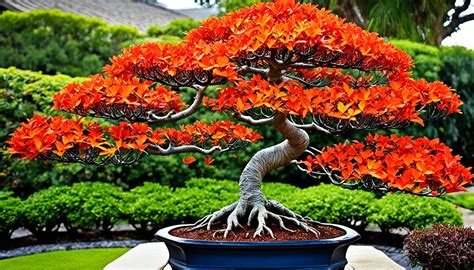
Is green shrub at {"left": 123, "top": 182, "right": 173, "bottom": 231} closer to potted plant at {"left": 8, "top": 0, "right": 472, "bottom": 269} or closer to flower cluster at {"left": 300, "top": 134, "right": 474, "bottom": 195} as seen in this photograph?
potted plant at {"left": 8, "top": 0, "right": 472, "bottom": 269}

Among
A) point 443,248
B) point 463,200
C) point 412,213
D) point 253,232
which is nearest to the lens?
point 253,232

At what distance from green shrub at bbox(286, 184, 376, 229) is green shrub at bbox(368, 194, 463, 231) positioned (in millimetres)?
130

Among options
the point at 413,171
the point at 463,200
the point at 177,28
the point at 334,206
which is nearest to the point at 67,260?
the point at 334,206

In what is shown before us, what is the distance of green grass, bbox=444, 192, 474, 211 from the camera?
8.53 m

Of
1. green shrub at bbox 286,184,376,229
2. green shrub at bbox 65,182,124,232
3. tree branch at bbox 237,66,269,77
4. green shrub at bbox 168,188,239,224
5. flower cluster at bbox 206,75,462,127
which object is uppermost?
tree branch at bbox 237,66,269,77

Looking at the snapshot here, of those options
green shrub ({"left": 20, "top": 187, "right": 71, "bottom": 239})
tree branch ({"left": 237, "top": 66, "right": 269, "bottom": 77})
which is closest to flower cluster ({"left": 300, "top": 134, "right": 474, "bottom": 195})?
tree branch ({"left": 237, "top": 66, "right": 269, "bottom": 77})

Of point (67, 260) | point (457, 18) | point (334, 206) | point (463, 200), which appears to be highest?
point (457, 18)

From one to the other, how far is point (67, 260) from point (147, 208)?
129 centimetres

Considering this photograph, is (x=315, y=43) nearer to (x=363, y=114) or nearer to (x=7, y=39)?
(x=363, y=114)

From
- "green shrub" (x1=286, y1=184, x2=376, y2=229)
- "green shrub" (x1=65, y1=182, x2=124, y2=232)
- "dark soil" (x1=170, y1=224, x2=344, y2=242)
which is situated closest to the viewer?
"dark soil" (x1=170, y1=224, x2=344, y2=242)

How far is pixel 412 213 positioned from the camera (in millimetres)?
6199

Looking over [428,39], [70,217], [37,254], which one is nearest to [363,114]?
[37,254]

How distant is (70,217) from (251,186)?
3737mm

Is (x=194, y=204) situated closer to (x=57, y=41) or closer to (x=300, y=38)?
(x=300, y=38)
